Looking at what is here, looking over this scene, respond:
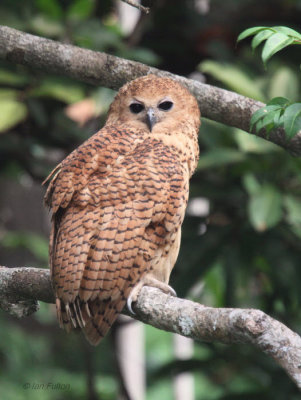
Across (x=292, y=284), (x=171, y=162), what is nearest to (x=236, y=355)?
(x=292, y=284)

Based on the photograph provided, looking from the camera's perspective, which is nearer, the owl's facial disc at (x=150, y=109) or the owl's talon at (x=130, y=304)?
the owl's talon at (x=130, y=304)

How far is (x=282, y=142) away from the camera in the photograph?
9.34 ft

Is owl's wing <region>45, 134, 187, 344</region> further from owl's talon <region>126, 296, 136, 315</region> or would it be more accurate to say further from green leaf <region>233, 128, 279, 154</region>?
green leaf <region>233, 128, 279, 154</region>

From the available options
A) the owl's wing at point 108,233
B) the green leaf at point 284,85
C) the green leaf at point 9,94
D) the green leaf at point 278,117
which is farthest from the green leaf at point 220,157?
the green leaf at point 278,117

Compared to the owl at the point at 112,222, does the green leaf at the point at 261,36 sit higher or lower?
higher

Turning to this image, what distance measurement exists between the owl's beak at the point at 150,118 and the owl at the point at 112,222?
6 cm

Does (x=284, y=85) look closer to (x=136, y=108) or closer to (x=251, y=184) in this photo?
(x=251, y=184)

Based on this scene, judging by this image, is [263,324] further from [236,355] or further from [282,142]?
[236,355]

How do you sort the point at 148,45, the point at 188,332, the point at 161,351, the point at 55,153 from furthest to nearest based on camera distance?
the point at 161,351
the point at 55,153
the point at 148,45
the point at 188,332

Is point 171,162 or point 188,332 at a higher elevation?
point 171,162

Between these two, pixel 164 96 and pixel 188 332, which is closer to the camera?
pixel 188 332

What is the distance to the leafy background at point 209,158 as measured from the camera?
4023 millimetres

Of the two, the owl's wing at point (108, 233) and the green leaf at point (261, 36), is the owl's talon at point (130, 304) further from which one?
the green leaf at point (261, 36)

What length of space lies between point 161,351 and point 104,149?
14.7ft
